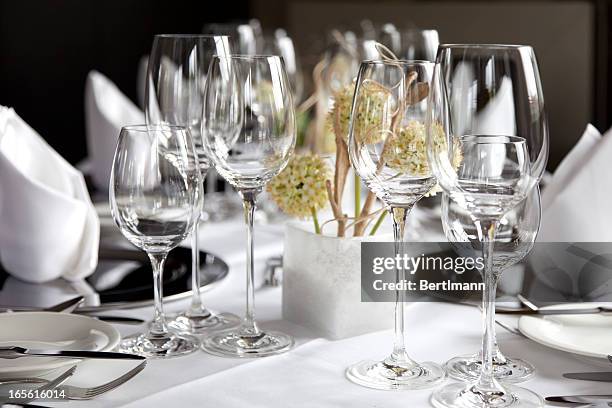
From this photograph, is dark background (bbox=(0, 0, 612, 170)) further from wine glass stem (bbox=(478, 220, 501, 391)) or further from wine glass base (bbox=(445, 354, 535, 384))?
wine glass stem (bbox=(478, 220, 501, 391))

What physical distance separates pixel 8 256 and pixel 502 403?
30.9 inches

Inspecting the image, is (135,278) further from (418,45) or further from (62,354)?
(418,45)

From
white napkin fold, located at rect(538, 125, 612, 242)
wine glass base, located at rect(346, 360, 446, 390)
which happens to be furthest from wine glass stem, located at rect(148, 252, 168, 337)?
white napkin fold, located at rect(538, 125, 612, 242)

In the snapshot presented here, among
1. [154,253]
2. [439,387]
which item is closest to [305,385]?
[439,387]

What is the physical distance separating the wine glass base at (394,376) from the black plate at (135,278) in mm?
356

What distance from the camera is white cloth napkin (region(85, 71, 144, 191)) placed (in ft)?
6.87

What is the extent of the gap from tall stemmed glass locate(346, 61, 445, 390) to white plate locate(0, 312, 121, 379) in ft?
0.95

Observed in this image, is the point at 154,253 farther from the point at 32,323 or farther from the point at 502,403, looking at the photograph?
the point at 502,403

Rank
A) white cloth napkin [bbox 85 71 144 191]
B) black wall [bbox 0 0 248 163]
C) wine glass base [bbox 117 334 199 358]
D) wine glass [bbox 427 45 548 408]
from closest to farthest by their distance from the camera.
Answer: wine glass [bbox 427 45 548 408], wine glass base [bbox 117 334 199 358], white cloth napkin [bbox 85 71 144 191], black wall [bbox 0 0 248 163]

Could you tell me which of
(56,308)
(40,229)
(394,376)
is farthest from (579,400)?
(40,229)

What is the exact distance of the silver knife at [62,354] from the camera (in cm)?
94

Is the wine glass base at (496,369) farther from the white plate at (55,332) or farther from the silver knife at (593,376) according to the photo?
the white plate at (55,332)

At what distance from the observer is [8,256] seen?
1313mm

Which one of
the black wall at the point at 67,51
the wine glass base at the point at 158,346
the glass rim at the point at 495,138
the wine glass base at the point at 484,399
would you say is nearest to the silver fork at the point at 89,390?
the wine glass base at the point at 158,346
